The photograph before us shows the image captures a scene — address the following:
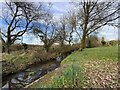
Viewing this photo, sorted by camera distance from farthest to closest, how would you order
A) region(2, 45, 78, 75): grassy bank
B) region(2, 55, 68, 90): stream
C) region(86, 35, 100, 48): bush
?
1. region(86, 35, 100, 48): bush
2. region(2, 45, 78, 75): grassy bank
3. region(2, 55, 68, 90): stream

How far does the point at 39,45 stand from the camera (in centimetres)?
1834

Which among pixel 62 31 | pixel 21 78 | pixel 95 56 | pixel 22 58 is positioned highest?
pixel 62 31

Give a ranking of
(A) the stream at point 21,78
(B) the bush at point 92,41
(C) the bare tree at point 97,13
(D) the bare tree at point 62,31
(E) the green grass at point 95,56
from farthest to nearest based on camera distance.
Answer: (B) the bush at point 92,41 → (D) the bare tree at point 62,31 → (C) the bare tree at point 97,13 → (E) the green grass at point 95,56 → (A) the stream at point 21,78

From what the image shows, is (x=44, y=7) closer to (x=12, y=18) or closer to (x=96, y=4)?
(x=12, y=18)

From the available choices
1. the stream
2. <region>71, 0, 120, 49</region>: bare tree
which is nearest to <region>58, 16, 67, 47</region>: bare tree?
<region>71, 0, 120, 49</region>: bare tree

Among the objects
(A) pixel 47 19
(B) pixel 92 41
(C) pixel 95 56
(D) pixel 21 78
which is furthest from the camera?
(B) pixel 92 41

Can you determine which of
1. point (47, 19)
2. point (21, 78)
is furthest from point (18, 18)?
point (21, 78)

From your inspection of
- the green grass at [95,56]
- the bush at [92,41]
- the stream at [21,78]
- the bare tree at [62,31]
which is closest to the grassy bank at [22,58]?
the stream at [21,78]

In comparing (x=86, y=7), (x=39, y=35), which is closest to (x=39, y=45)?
(x=39, y=35)

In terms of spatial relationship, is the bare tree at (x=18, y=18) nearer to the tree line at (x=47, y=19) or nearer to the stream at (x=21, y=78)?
the tree line at (x=47, y=19)

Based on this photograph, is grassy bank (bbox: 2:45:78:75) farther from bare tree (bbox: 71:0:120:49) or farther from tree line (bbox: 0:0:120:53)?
bare tree (bbox: 71:0:120:49)

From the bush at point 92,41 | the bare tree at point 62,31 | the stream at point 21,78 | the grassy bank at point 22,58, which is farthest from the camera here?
the bush at point 92,41

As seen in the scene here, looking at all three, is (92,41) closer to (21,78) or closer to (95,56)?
(95,56)

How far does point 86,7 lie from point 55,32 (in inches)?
250
